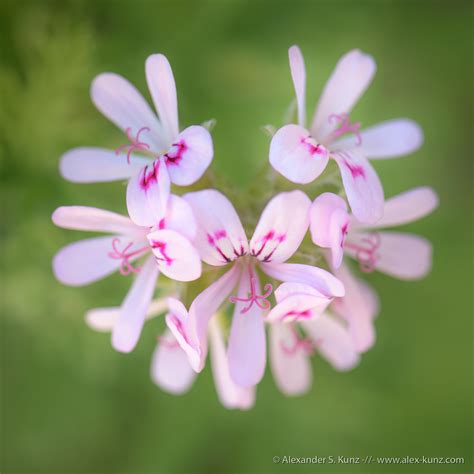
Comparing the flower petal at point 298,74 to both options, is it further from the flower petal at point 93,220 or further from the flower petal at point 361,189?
the flower petal at point 93,220

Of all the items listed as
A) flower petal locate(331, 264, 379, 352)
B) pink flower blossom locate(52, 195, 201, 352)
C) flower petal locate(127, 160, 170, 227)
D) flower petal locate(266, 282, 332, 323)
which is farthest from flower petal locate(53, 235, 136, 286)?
flower petal locate(331, 264, 379, 352)

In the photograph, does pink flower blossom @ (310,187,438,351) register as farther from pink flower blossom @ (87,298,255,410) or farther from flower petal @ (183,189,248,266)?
pink flower blossom @ (87,298,255,410)

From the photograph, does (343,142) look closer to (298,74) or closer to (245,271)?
(298,74)

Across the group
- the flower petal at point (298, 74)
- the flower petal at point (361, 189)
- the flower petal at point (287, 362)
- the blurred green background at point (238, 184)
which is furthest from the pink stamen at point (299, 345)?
the blurred green background at point (238, 184)

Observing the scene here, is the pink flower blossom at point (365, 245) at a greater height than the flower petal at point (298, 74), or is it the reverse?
the flower petal at point (298, 74)

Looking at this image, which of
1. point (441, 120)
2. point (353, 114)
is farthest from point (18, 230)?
point (441, 120)

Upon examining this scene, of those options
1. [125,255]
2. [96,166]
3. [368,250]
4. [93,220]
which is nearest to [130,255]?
[125,255]

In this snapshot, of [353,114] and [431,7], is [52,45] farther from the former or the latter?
[431,7]

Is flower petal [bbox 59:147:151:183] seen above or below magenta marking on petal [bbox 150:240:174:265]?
above
